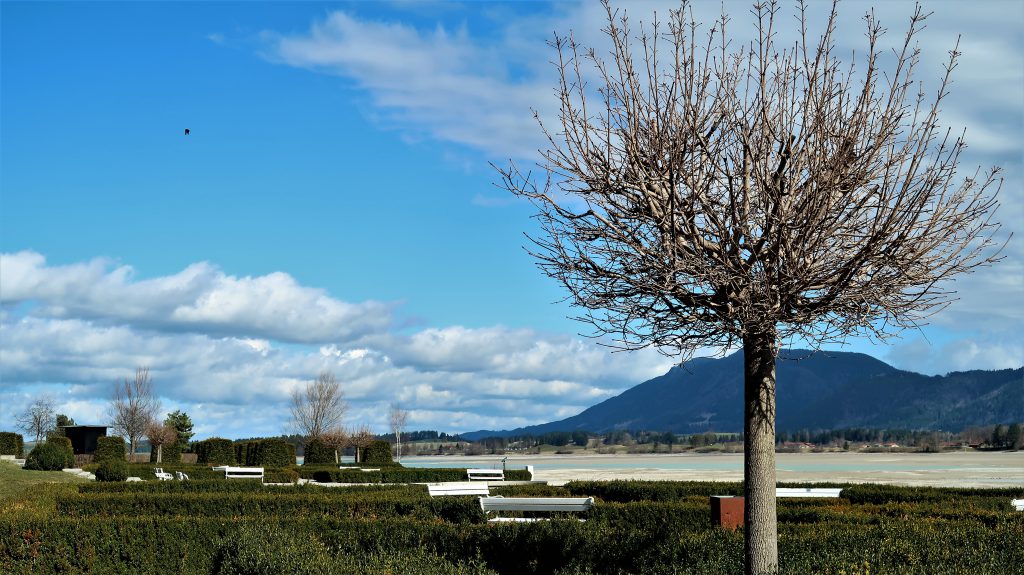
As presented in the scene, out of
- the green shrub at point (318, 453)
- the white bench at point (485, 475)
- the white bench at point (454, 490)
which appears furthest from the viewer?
the green shrub at point (318, 453)

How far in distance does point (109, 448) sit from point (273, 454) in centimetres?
750

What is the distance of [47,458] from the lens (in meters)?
36.8

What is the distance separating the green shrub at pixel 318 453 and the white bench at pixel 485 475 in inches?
654

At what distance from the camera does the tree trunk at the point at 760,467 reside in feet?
23.5

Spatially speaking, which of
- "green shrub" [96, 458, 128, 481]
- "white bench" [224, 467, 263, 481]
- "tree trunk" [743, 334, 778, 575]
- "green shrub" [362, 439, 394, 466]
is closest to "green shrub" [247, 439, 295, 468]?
"green shrub" [362, 439, 394, 466]

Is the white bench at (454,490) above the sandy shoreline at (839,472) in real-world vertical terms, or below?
above

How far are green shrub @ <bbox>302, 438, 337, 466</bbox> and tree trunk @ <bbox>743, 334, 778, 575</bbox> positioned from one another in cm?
4202

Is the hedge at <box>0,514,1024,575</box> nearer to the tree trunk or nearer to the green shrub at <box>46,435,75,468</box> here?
the tree trunk

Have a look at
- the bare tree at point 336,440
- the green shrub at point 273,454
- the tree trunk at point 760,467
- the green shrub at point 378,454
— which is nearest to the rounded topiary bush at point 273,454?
the green shrub at point 273,454

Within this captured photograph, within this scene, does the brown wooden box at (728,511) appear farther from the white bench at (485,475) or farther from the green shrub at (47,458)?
the green shrub at (47,458)

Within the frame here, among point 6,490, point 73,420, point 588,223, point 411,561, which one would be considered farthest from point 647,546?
point 73,420

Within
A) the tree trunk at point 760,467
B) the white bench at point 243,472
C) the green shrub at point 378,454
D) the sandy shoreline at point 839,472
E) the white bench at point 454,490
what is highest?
the tree trunk at point 760,467

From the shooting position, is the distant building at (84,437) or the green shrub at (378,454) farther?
the distant building at (84,437)

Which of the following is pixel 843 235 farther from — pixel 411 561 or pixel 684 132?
pixel 411 561
